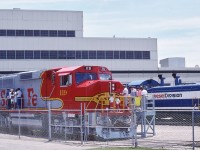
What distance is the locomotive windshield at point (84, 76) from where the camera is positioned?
2330 cm

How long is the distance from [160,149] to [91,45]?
38.9 meters

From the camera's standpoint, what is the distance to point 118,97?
906 inches

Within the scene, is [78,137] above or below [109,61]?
below

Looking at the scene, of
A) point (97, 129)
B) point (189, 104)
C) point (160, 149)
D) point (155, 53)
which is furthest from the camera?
point (155, 53)

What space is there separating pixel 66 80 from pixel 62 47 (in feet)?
102

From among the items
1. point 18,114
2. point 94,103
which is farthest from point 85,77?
point 18,114

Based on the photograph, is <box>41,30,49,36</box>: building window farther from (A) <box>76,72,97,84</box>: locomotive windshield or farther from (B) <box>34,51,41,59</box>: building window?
(A) <box>76,72,97,84</box>: locomotive windshield

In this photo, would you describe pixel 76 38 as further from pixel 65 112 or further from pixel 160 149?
pixel 160 149

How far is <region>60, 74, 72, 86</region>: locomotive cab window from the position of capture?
76.8 ft

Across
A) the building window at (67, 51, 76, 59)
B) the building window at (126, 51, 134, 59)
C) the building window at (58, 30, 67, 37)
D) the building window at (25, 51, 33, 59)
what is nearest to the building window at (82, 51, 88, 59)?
the building window at (67, 51, 76, 59)

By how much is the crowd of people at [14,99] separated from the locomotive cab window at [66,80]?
4.77 meters

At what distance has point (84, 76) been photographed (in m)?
23.5

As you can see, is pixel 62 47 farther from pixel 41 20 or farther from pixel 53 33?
pixel 41 20

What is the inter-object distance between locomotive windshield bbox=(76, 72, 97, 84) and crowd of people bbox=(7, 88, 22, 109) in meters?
5.81
